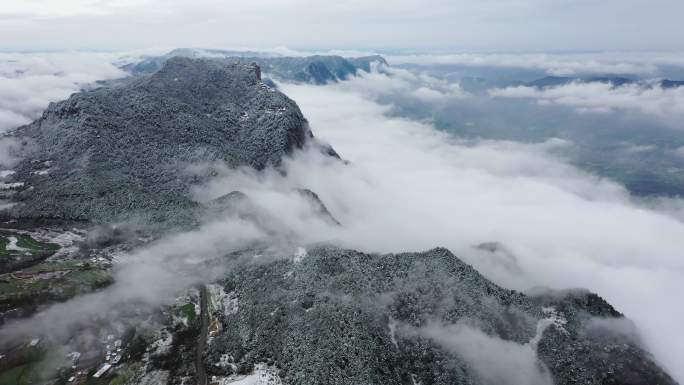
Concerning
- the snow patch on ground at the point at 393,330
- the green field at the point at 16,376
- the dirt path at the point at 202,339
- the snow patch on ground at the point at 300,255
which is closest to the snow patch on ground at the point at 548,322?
the snow patch on ground at the point at 393,330

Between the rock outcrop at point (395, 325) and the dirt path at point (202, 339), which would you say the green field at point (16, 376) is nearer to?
the dirt path at point (202, 339)

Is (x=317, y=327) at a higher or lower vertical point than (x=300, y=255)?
lower

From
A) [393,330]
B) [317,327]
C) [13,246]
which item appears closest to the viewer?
[317,327]

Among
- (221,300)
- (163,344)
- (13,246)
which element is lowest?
(163,344)

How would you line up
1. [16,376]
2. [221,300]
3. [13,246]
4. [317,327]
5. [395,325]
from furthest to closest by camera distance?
[13,246] < [221,300] < [395,325] < [317,327] < [16,376]

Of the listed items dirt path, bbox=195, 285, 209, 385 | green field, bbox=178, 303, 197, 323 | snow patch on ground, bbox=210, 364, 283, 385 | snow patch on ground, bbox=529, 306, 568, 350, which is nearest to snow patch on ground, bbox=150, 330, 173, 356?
dirt path, bbox=195, 285, 209, 385

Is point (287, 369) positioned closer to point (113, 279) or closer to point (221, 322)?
point (221, 322)

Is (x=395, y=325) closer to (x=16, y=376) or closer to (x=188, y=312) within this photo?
(x=188, y=312)

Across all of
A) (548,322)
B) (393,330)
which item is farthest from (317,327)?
(548,322)

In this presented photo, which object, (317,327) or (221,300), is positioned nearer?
(317,327)
